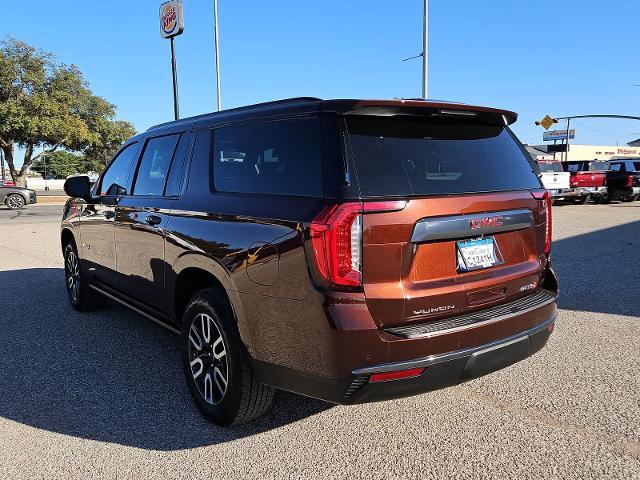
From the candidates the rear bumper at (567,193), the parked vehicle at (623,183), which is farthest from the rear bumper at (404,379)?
the parked vehicle at (623,183)

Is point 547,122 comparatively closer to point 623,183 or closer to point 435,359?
point 623,183

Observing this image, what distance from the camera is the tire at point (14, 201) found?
23.0 metres

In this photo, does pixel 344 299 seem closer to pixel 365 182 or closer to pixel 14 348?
pixel 365 182

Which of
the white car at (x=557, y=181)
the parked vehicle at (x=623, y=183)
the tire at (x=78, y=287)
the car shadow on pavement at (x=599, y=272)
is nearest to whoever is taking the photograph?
the tire at (x=78, y=287)

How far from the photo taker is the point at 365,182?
247cm

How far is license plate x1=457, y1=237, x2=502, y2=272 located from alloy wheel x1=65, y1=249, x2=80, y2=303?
14.6ft

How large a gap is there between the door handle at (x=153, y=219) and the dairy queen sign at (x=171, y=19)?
606 inches

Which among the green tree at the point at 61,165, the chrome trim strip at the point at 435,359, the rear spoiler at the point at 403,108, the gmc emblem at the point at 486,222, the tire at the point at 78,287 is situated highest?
the green tree at the point at 61,165

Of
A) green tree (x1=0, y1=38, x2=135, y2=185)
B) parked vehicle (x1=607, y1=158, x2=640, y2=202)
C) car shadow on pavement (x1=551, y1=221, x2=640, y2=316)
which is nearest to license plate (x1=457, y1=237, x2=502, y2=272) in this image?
car shadow on pavement (x1=551, y1=221, x2=640, y2=316)

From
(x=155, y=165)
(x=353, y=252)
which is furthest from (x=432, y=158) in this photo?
(x=155, y=165)

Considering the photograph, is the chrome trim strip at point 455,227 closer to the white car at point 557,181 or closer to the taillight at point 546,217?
the taillight at point 546,217

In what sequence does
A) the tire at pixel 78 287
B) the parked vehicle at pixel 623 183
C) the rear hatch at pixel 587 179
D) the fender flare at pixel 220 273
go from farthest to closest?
the parked vehicle at pixel 623 183, the rear hatch at pixel 587 179, the tire at pixel 78 287, the fender flare at pixel 220 273

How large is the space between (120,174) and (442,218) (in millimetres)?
3367

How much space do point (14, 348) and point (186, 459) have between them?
263cm
